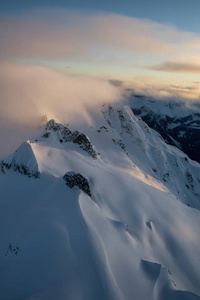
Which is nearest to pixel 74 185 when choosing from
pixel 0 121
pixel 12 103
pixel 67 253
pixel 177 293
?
pixel 67 253

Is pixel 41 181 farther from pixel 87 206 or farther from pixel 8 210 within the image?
pixel 87 206

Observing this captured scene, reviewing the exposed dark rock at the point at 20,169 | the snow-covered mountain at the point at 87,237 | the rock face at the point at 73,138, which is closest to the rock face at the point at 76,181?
the snow-covered mountain at the point at 87,237

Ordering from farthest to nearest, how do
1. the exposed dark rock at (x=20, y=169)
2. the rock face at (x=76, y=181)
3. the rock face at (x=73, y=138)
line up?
the rock face at (x=73, y=138) < the exposed dark rock at (x=20, y=169) < the rock face at (x=76, y=181)

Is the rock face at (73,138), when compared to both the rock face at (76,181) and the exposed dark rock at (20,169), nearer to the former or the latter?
the exposed dark rock at (20,169)

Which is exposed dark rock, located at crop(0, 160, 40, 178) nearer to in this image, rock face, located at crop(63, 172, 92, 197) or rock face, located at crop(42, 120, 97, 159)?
rock face, located at crop(63, 172, 92, 197)

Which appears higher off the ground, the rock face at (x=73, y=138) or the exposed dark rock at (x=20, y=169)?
the rock face at (x=73, y=138)

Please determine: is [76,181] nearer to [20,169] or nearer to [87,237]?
[87,237]

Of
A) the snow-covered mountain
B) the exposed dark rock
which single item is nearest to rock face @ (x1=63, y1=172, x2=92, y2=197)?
the snow-covered mountain

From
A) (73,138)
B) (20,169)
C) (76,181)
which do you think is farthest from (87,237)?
(73,138)
